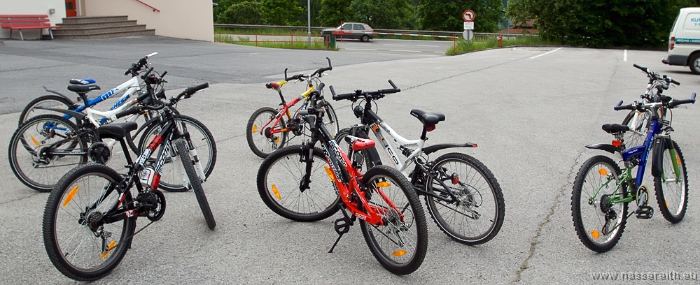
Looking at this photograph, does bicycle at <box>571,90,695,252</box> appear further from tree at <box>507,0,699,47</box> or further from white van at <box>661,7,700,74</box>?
tree at <box>507,0,699,47</box>

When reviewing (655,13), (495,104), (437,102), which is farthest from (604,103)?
(655,13)

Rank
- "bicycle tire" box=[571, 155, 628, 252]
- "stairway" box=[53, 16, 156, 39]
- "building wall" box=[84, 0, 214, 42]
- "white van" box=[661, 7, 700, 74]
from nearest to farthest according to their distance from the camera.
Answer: "bicycle tire" box=[571, 155, 628, 252]
"white van" box=[661, 7, 700, 74]
"stairway" box=[53, 16, 156, 39]
"building wall" box=[84, 0, 214, 42]

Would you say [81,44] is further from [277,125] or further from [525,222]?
[525,222]

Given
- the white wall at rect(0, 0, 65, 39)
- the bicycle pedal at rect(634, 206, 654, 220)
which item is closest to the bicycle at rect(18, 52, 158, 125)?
the bicycle pedal at rect(634, 206, 654, 220)

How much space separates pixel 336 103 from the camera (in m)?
11.1

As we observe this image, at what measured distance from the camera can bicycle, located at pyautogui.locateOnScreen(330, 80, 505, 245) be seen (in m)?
4.49

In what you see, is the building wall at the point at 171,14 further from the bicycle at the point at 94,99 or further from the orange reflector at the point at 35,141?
the orange reflector at the point at 35,141

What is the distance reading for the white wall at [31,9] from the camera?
21.6m

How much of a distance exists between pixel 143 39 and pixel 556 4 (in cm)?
2865

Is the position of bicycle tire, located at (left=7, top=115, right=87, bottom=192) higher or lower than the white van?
lower

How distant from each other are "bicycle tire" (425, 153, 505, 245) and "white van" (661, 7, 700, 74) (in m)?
16.9

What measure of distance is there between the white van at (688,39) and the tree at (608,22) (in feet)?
82.5

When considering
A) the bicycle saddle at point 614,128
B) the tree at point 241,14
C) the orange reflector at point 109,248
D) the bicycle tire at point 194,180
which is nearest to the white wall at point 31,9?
the bicycle tire at point 194,180
